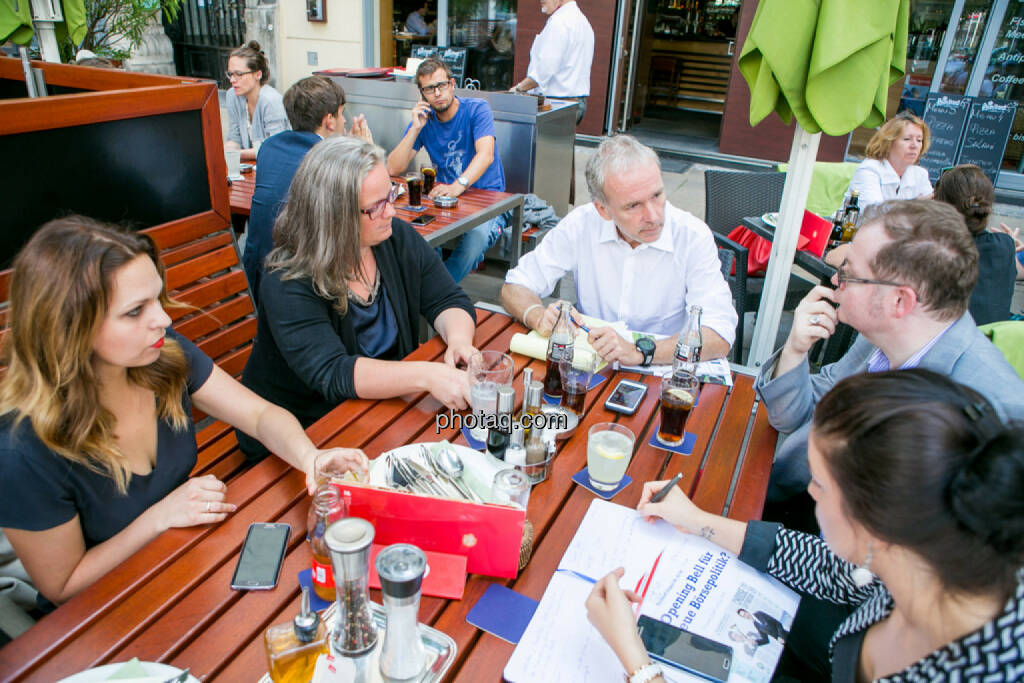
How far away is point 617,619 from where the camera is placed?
1092 mm

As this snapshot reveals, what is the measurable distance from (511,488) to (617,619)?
32 cm

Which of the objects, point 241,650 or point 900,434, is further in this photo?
point 241,650

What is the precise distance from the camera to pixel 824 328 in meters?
1.86

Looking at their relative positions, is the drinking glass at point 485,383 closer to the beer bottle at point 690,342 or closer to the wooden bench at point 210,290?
the beer bottle at point 690,342

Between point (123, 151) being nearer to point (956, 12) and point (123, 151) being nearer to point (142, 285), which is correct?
point (142, 285)

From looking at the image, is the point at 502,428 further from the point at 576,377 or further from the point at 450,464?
the point at 576,377

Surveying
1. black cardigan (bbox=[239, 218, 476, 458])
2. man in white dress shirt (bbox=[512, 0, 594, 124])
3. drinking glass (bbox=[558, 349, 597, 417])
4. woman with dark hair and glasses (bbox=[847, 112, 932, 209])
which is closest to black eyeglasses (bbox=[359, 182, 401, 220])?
black cardigan (bbox=[239, 218, 476, 458])

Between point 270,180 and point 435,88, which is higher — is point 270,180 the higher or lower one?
the lower one

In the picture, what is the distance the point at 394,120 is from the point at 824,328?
4.85m

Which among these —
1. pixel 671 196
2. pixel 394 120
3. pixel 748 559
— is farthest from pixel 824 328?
pixel 671 196

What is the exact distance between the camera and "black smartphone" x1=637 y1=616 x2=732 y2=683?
1102 mm

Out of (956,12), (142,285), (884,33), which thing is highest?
(956,12)

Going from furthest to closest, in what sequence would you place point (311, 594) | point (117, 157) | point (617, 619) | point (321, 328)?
point (117, 157)
point (321, 328)
point (311, 594)
point (617, 619)

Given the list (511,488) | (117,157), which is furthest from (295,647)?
(117,157)
